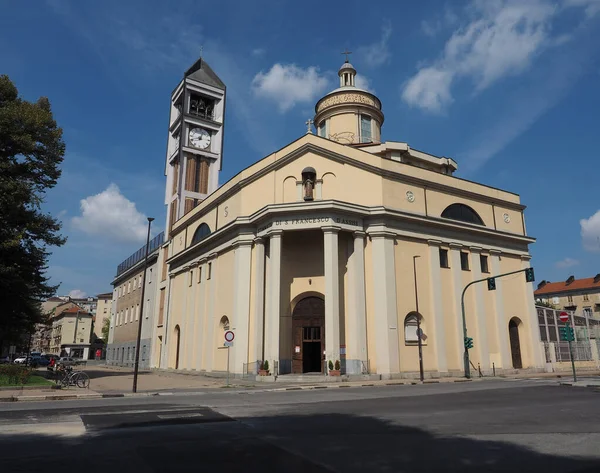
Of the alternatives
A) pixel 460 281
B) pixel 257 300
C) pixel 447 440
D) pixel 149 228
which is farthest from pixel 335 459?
pixel 460 281

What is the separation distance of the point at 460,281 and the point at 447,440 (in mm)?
24407

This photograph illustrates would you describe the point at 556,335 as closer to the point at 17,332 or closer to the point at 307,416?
the point at 307,416

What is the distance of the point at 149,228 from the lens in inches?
886

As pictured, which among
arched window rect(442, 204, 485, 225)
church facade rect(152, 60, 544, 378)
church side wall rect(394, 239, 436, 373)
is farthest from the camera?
arched window rect(442, 204, 485, 225)

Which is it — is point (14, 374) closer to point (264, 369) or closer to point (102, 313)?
point (264, 369)

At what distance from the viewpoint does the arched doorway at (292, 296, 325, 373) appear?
2812cm

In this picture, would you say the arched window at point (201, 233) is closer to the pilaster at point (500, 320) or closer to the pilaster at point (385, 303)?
the pilaster at point (385, 303)

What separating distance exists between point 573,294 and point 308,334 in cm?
6671

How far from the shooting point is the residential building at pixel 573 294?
241 feet

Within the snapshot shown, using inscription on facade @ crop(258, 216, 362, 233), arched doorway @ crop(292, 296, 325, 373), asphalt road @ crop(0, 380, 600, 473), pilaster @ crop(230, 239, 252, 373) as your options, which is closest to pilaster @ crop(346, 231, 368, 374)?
inscription on facade @ crop(258, 216, 362, 233)

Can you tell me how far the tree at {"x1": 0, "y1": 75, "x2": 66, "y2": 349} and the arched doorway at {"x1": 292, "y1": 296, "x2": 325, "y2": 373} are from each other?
1444 cm

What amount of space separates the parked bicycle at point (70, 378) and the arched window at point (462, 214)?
78.2 feet

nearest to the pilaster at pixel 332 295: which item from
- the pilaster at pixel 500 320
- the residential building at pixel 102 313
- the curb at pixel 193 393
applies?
the curb at pixel 193 393

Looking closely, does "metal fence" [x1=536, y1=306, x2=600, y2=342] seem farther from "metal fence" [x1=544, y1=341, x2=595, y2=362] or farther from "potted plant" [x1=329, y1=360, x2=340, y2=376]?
"potted plant" [x1=329, y1=360, x2=340, y2=376]
